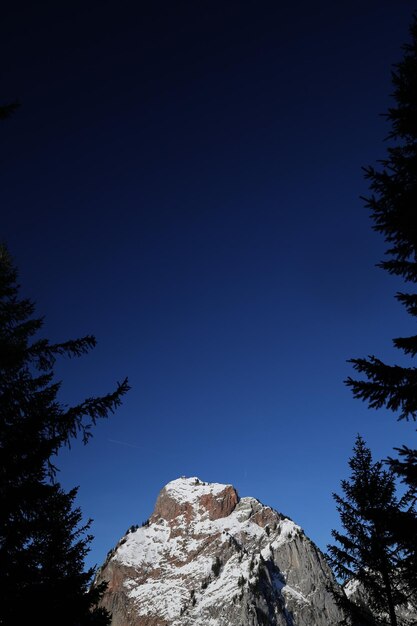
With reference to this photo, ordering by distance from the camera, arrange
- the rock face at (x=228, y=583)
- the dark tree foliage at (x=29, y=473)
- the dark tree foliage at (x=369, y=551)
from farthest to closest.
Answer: the rock face at (x=228, y=583) → the dark tree foliage at (x=369, y=551) → the dark tree foliage at (x=29, y=473)

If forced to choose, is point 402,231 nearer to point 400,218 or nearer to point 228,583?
point 400,218

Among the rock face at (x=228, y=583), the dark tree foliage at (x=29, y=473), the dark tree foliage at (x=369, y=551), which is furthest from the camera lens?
the rock face at (x=228, y=583)

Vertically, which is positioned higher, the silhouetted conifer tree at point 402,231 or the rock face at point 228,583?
the silhouetted conifer tree at point 402,231

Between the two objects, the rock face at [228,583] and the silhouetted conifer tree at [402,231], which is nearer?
the silhouetted conifer tree at [402,231]

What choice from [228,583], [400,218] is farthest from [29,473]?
[228,583]

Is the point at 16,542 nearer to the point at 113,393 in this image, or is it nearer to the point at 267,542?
the point at 113,393

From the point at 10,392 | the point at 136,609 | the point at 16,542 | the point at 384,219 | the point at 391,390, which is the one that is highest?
the point at 384,219

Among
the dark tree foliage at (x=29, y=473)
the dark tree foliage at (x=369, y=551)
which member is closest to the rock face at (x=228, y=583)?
the dark tree foliage at (x=369, y=551)

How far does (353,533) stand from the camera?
1362 cm

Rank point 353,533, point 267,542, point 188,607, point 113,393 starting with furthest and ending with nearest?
point 267,542 → point 188,607 → point 353,533 → point 113,393

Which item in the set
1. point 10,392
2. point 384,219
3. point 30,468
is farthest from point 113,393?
point 384,219

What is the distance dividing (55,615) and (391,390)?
7.27 meters

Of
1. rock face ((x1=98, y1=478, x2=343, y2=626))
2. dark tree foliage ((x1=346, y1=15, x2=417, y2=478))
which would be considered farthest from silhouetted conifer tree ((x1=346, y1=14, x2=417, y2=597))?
rock face ((x1=98, y1=478, x2=343, y2=626))

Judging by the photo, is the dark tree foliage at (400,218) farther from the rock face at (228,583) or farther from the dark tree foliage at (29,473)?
the rock face at (228,583)
